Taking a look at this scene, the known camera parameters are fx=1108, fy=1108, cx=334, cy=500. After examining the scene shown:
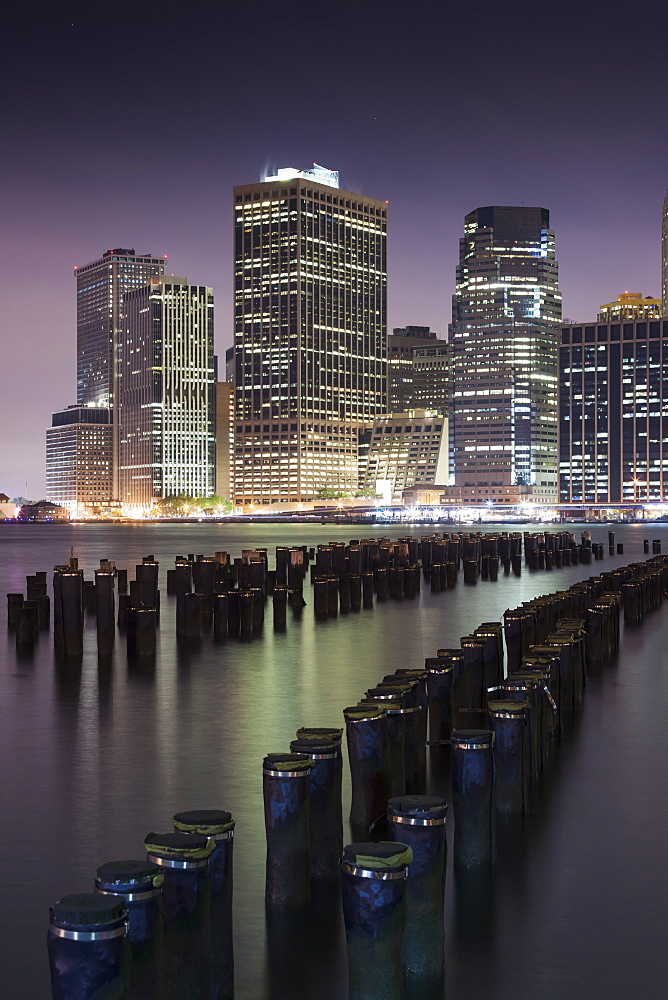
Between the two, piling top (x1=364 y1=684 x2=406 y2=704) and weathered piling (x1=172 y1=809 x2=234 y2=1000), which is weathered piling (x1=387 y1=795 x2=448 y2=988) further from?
piling top (x1=364 y1=684 x2=406 y2=704)

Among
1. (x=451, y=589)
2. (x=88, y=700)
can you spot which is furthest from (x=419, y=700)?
(x=451, y=589)

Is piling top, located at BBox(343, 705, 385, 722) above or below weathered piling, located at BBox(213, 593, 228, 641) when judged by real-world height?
above

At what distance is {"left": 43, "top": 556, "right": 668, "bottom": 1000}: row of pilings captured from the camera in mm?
6984

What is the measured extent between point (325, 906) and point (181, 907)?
275cm

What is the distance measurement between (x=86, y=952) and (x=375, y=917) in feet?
6.30

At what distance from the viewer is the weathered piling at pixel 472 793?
35.1ft

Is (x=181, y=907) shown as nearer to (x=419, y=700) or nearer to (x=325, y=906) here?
(x=325, y=906)

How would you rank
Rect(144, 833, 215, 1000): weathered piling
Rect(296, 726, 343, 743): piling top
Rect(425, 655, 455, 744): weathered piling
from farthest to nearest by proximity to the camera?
Rect(425, 655, 455, 744): weathered piling < Rect(296, 726, 343, 743): piling top < Rect(144, 833, 215, 1000): weathered piling

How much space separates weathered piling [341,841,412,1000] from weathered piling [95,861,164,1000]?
124cm

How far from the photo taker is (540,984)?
862cm

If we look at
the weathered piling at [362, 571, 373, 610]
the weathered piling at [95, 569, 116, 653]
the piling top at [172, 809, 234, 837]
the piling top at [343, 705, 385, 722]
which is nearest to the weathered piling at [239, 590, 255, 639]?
the weathered piling at [95, 569, 116, 653]

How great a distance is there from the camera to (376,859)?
7309 mm

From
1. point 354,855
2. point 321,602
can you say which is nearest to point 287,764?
point 354,855

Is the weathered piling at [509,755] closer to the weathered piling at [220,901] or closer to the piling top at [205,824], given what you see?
the piling top at [205,824]
